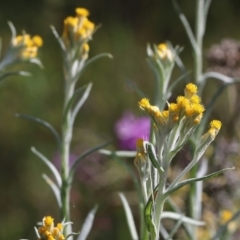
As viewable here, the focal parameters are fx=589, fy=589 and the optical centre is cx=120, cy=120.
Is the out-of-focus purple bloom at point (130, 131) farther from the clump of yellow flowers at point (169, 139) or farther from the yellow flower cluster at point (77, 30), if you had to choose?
the clump of yellow flowers at point (169, 139)

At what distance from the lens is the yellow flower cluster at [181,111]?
59 centimetres

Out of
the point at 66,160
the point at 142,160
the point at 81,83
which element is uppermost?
the point at 142,160

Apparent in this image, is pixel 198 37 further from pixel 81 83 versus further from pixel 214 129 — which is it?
pixel 81 83

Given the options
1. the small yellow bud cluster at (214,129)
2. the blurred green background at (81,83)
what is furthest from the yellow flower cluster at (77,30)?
the blurred green background at (81,83)

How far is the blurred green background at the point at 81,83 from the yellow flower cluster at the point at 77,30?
976mm

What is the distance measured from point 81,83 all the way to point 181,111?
1.94m

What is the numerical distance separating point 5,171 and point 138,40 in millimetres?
854

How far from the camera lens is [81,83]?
2.52m

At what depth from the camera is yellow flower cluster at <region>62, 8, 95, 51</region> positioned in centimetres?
90


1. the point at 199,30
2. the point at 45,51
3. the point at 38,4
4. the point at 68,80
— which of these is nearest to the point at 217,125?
the point at 68,80

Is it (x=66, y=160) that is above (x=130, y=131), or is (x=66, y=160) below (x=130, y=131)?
above

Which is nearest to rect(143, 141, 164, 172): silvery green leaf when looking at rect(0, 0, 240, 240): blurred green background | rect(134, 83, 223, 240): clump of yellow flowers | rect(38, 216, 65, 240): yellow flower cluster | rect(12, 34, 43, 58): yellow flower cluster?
rect(134, 83, 223, 240): clump of yellow flowers

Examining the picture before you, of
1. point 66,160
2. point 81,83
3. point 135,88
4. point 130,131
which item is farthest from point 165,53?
point 81,83

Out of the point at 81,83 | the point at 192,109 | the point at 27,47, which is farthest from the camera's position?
the point at 81,83
